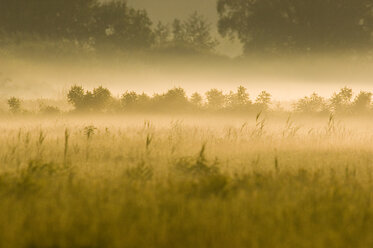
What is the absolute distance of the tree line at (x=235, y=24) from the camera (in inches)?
943

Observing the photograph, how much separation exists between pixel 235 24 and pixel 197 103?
12427 mm

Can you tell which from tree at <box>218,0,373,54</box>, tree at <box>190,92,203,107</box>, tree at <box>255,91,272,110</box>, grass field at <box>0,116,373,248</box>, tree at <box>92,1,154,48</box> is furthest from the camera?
tree at <box>92,1,154,48</box>

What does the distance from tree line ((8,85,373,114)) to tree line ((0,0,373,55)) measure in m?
10.1

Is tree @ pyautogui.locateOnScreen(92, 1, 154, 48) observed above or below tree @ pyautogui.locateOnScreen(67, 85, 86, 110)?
above

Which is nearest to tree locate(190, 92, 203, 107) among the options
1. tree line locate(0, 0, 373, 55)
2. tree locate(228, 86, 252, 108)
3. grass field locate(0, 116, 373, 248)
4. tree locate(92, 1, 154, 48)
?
tree locate(228, 86, 252, 108)

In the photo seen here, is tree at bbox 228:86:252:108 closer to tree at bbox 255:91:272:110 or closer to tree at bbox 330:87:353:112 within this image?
tree at bbox 255:91:272:110

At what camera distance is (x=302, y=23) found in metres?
24.5

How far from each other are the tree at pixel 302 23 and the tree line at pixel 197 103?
10002 mm

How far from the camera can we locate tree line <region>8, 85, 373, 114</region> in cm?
1523

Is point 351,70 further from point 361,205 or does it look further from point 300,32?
point 361,205

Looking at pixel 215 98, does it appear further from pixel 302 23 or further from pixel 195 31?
pixel 195 31

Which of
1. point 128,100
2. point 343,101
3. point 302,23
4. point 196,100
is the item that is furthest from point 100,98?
Answer: point 302,23

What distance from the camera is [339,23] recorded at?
23906mm

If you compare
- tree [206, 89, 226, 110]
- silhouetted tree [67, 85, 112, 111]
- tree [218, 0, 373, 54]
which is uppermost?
tree [218, 0, 373, 54]
